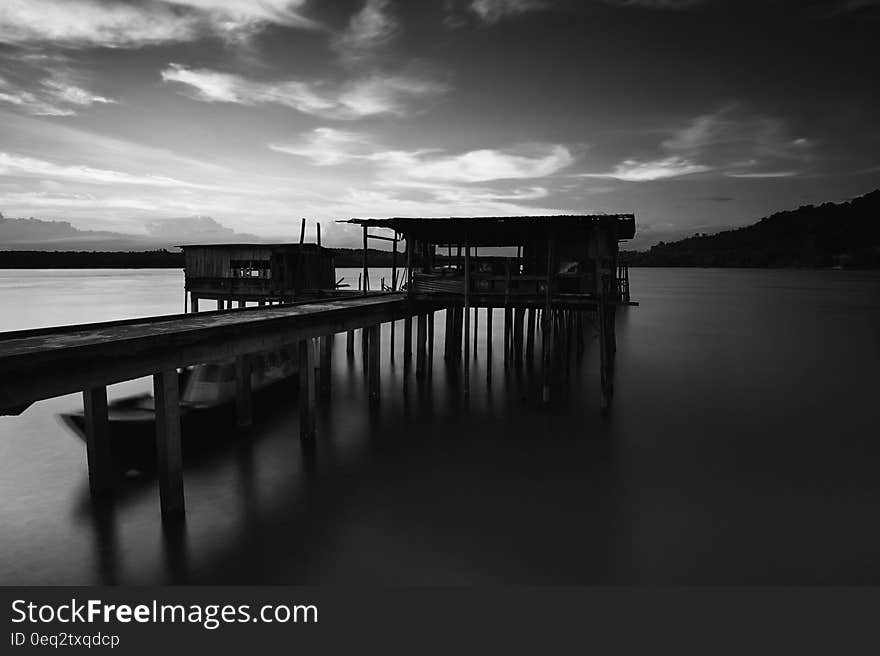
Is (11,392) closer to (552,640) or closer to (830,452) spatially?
(552,640)

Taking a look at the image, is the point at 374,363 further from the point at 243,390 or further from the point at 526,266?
the point at 526,266

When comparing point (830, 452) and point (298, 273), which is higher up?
point (298, 273)

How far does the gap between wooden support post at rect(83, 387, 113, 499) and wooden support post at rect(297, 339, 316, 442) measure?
3669mm

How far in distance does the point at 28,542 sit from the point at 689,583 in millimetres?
9877

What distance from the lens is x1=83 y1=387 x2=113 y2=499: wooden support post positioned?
Result: 28.2ft

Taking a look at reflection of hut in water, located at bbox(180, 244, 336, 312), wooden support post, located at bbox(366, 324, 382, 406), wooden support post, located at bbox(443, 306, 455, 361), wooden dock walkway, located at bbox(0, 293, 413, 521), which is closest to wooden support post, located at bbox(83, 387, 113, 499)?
wooden dock walkway, located at bbox(0, 293, 413, 521)

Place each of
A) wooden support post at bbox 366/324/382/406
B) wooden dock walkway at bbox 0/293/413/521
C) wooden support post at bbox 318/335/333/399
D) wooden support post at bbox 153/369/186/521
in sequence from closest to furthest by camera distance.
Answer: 1. wooden dock walkway at bbox 0/293/413/521
2. wooden support post at bbox 153/369/186/521
3. wooden support post at bbox 366/324/382/406
4. wooden support post at bbox 318/335/333/399

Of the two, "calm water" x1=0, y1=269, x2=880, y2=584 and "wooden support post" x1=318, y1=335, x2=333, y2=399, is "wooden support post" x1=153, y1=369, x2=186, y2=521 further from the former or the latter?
"wooden support post" x1=318, y1=335, x2=333, y2=399

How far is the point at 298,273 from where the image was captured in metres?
22.1

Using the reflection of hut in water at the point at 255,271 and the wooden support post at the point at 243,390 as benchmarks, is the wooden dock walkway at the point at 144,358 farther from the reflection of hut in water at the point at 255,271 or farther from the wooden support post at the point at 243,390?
the reflection of hut in water at the point at 255,271

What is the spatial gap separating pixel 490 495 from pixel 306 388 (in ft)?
15.4

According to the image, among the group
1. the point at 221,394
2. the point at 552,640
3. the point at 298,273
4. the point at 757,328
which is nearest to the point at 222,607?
the point at 552,640

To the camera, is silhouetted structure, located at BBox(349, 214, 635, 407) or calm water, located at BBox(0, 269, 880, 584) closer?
calm water, located at BBox(0, 269, 880, 584)

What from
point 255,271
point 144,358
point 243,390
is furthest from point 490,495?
point 255,271
